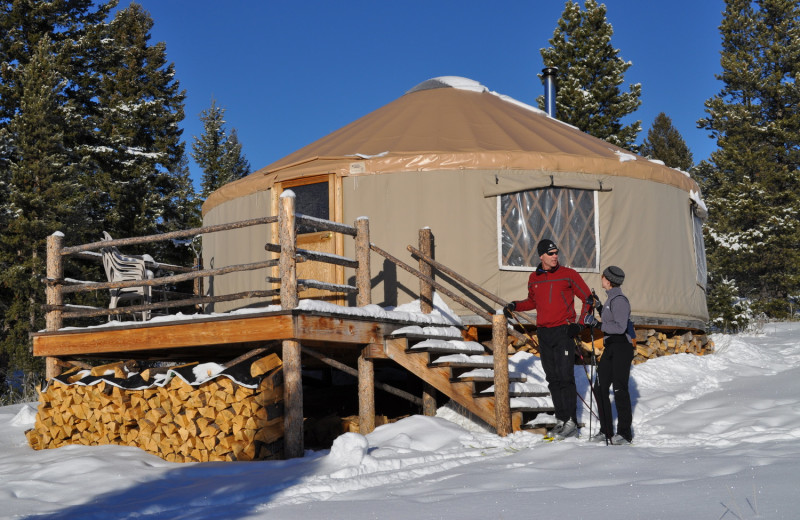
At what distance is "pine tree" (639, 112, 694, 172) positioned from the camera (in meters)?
28.2

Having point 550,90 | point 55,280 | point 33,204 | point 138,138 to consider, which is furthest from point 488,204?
point 138,138

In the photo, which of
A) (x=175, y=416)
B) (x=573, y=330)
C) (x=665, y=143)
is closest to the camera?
(x=573, y=330)

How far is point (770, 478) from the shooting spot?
3639mm

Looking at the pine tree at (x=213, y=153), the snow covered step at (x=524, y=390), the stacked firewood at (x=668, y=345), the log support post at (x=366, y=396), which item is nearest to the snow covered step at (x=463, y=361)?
the snow covered step at (x=524, y=390)

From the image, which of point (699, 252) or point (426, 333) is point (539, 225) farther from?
point (699, 252)

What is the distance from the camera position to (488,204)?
7855 millimetres

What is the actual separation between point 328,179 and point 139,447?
305 cm

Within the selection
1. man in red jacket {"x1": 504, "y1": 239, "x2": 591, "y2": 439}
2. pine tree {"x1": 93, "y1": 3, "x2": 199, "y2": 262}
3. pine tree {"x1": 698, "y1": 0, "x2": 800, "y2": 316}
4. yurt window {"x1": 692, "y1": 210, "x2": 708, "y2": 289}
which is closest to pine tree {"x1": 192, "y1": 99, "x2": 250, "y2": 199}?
pine tree {"x1": 93, "y1": 3, "x2": 199, "y2": 262}

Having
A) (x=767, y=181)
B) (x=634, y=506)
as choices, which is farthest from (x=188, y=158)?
(x=634, y=506)

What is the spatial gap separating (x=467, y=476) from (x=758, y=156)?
1708 cm

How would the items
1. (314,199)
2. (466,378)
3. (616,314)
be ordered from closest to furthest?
1. (616,314)
2. (466,378)
3. (314,199)

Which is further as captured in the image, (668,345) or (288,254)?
(668,345)

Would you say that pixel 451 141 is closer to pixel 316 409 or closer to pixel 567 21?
pixel 316 409

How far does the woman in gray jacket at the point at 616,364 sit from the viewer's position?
17.9 ft
